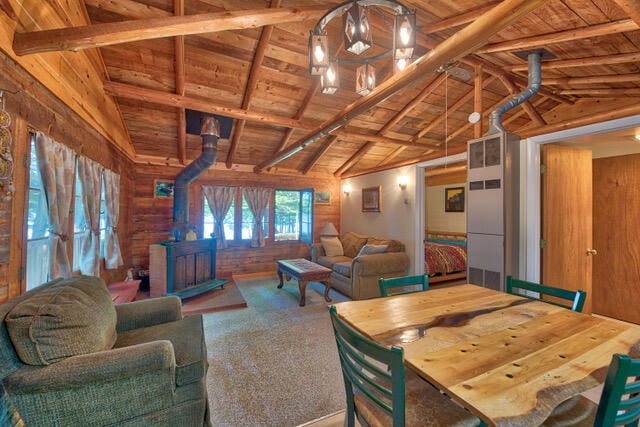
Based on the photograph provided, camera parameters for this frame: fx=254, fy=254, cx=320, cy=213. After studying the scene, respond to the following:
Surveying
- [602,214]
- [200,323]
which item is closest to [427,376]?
[200,323]

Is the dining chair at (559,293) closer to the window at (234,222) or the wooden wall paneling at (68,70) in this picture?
the wooden wall paneling at (68,70)

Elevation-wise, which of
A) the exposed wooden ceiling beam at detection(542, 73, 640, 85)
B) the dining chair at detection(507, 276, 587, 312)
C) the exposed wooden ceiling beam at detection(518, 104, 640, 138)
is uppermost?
the exposed wooden ceiling beam at detection(542, 73, 640, 85)

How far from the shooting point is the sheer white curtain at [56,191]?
183cm

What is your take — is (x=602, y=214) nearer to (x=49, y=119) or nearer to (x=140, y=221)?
(x=49, y=119)

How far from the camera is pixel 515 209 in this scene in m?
2.84

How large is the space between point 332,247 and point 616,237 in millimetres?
4019

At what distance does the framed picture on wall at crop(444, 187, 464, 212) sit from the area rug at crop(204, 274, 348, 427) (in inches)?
190

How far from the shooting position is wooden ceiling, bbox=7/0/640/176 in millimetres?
1895

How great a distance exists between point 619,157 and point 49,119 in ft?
18.9

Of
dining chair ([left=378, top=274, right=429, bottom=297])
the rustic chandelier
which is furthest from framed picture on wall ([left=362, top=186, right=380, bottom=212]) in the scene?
the rustic chandelier

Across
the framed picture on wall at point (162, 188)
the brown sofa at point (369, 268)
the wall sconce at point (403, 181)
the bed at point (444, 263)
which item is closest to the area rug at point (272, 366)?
the brown sofa at point (369, 268)

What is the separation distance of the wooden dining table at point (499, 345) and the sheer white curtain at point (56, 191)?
87.7 inches

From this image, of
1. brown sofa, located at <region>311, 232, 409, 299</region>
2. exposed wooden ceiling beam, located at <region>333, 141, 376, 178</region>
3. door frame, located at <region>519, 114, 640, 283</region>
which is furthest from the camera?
exposed wooden ceiling beam, located at <region>333, 141, 376, 178</region>

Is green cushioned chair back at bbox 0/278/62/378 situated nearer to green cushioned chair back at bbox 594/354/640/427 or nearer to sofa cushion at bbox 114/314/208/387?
sofa cushion at bbox 114/314/208/387
